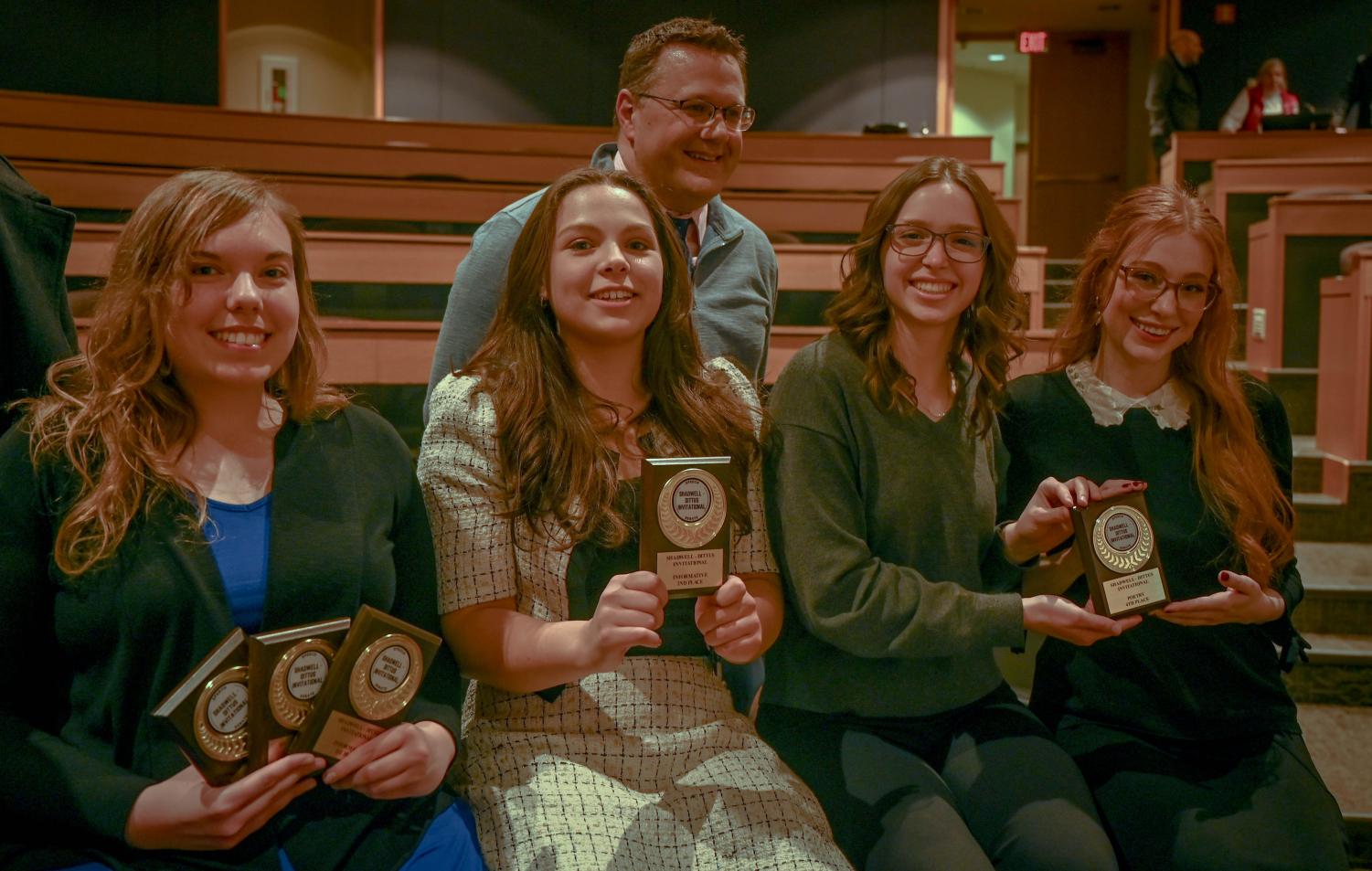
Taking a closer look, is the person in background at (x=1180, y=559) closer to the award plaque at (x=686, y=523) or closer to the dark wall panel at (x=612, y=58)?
the award plaque at (x=686, y=523)

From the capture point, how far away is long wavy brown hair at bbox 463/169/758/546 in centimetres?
145

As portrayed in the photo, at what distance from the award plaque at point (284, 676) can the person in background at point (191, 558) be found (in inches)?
1.6

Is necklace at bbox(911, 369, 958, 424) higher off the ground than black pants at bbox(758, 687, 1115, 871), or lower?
higher

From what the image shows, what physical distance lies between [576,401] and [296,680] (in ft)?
1.82

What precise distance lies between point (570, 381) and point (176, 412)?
1.69 feet

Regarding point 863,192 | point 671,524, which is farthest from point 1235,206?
point 671,524

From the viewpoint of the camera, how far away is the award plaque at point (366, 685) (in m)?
1.16

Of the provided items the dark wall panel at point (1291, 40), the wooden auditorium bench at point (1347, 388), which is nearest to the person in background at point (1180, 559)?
the wooden auditorium bench at point (1347, 388)

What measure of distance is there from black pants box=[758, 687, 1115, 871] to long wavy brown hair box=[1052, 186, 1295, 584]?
1.51 ft

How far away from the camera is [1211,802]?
1570mm

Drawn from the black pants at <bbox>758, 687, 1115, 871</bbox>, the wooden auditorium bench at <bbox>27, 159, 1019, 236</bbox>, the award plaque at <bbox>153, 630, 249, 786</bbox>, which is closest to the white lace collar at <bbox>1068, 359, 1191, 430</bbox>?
the black pants at <bbox>758, 687, 1115, 871</bbox>

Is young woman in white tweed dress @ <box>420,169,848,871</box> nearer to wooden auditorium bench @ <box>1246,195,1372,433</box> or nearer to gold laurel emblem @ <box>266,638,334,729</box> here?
gold laurel emblem @ <box>266,638,334,729</box>

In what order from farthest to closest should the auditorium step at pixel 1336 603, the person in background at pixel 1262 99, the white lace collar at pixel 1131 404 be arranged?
1. the person in background at pixel 1262 99
2. the auditorium step at pixel 1336 603
3. the white lace collar at pixel 1131 404

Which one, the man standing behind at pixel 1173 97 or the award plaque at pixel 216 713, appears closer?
the award plaque at pixel 216 713
